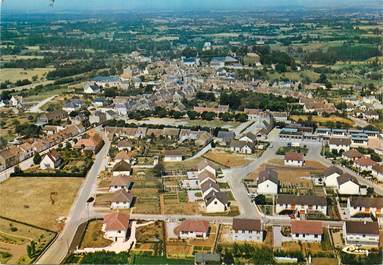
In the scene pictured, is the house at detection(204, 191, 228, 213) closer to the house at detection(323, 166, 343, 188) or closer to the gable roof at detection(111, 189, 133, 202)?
the gable roof at detection(111, 189, 133, 202)

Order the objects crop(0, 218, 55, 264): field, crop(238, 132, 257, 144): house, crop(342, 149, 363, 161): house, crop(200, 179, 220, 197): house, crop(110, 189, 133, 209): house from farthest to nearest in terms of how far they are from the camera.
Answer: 1. crop(238, 132, 257, 144): house
2. crop(342, 149, 363, 161): house
3. crop(200, 179, 220, 197): house
4. crop(110, 189, 133, 209): house
5. crop(0, 218, 55, 264): field

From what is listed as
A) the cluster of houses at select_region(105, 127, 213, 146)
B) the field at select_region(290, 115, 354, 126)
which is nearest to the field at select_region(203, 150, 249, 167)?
the cluster of houses at select_region(105, 127, 213, 146)

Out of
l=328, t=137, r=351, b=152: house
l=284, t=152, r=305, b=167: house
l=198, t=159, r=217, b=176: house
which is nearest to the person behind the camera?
l=198, t=159, r=217, b=176: house

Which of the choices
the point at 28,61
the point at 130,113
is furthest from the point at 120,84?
the point at 28,61

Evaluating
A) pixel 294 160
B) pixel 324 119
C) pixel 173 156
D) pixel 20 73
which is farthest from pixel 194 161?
pixel 20 73

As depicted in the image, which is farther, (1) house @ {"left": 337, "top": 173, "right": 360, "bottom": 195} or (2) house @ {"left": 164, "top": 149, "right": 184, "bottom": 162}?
(2) house @ {"left": 164, "top": 149, "right": 184, "bottom": 162}

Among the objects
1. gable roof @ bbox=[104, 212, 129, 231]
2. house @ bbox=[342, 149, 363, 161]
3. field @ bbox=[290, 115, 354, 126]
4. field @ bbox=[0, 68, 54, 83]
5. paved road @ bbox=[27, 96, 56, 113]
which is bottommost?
field @ bbox=[0, 68, 54, 83]
